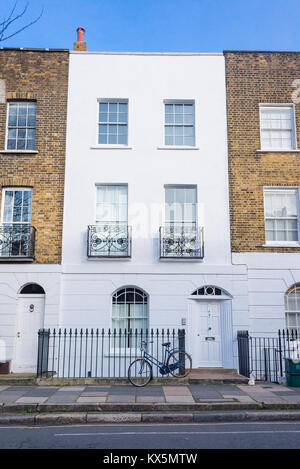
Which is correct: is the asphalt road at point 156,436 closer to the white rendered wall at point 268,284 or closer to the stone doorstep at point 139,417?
the stone doorstep at point 139,417

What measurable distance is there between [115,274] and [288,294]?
223 inches

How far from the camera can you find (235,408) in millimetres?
9086

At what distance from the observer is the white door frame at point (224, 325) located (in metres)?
13.2

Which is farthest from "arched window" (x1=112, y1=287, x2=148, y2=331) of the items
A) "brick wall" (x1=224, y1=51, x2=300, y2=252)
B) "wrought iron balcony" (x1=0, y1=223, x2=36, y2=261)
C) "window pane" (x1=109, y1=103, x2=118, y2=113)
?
"window pane" (x1=109, y1=103, x2=118, y2=113)

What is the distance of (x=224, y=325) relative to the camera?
44.1 feet

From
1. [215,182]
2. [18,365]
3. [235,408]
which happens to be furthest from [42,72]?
[235,408]

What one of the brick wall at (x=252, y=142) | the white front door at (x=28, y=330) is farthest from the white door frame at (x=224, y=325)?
the white front door at (x=28, y=330)

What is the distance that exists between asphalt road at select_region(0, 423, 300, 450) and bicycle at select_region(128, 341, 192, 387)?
3225 mm

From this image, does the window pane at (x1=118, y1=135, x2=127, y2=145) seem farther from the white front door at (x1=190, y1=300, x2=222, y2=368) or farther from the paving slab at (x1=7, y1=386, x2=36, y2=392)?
the paving slab at (x1=7, y1=386, x2=36, y2=392)

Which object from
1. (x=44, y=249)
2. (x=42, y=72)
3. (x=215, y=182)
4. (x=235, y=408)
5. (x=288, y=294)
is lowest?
(x=235, y=408)

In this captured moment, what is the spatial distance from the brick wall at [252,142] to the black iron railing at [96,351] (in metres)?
3.99

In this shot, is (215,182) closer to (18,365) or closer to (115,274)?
(115,274)

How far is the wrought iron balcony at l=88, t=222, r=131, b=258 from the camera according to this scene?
13547mm

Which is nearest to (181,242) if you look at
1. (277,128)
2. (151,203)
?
(151,203)
